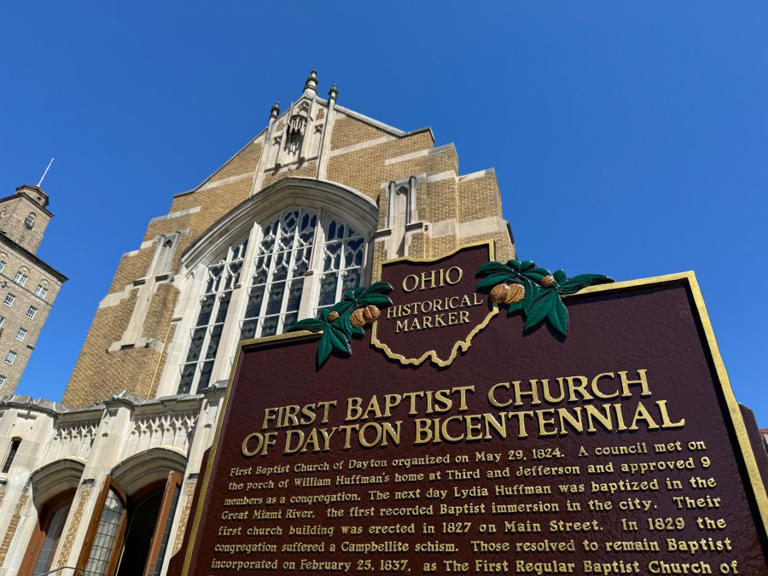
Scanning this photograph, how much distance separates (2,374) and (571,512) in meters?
58.7

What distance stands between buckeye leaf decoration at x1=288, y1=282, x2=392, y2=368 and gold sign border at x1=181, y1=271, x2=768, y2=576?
0.14m

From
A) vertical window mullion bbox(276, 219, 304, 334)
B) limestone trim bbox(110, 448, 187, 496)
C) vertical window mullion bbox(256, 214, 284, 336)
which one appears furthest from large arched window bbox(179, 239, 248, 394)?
limestone trim bbox(110, 448, 187, 496)

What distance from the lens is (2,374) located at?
47.6 m

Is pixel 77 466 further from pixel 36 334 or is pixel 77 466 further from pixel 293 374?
pixel 36 334

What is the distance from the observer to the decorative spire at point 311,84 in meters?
16.4

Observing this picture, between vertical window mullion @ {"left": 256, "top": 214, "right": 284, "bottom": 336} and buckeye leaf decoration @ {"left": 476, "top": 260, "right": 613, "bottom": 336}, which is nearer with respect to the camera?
buckeye leaf decoration @ {"left": 476, "top": 260, "right": 613, "bottom": 336}

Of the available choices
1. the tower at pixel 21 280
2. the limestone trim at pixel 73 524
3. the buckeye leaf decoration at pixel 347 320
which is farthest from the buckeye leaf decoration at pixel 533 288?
the tower at pixel 21 280

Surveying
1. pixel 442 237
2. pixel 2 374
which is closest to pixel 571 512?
pixel 442 237

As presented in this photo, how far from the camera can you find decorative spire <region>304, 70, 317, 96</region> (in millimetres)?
16392

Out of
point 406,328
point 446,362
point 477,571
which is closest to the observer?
point 477,571

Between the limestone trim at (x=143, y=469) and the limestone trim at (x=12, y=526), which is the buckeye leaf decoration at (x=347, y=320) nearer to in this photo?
the limestone trim at (x=143, y=469)

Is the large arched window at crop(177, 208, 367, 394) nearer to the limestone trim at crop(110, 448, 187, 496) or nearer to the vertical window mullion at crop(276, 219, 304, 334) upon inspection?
the vertical window mullion at crop(276, 219, 304, 334)

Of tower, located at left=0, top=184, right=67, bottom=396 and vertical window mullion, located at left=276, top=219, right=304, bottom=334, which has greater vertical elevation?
tower, located at left=0, top=184, right=67, bottom=396

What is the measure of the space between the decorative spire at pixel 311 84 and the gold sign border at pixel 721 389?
515 inches
